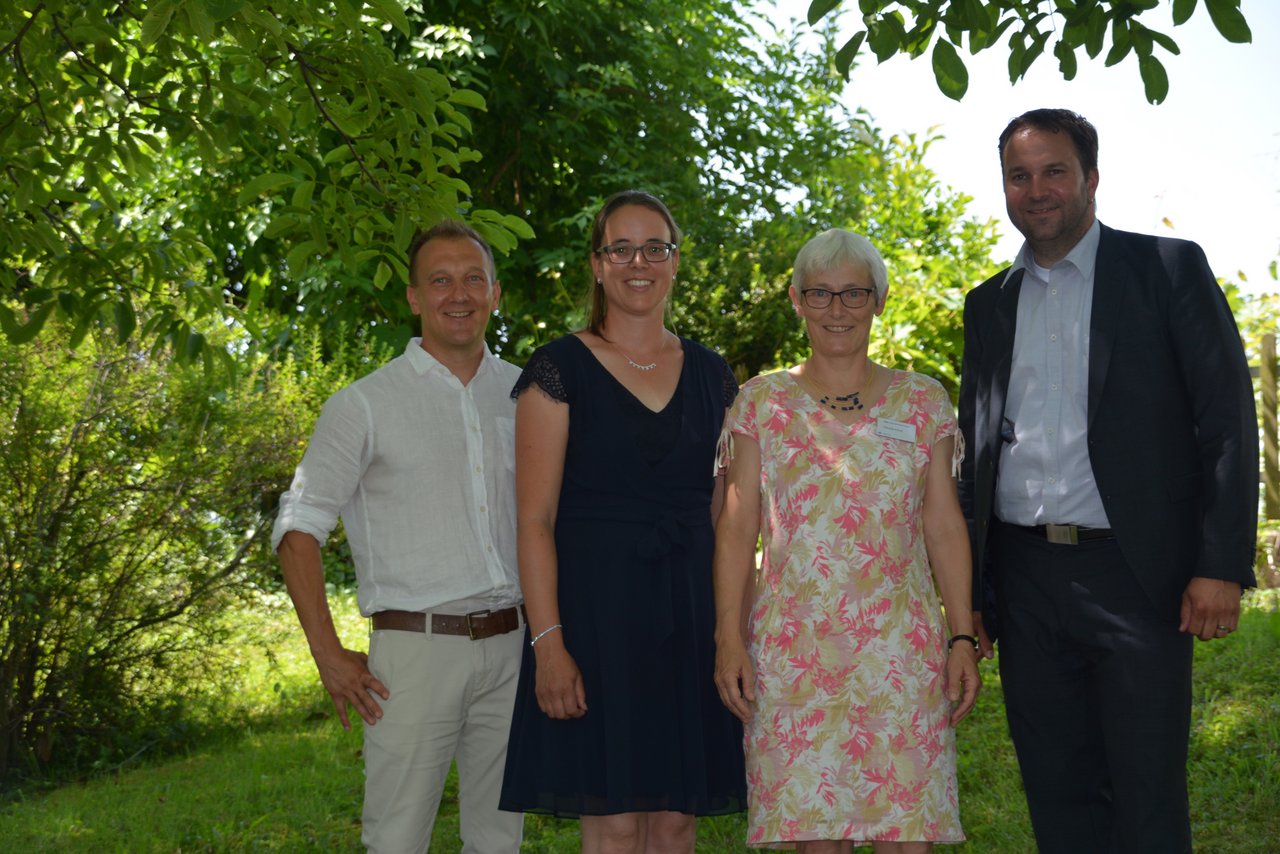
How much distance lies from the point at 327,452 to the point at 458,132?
6.52ft

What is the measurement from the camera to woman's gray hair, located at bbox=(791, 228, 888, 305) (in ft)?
10.3

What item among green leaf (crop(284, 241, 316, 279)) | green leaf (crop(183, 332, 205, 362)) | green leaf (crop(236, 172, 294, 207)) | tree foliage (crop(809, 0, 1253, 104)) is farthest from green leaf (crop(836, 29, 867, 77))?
green leaf (crop(183, 332, 205, 362))

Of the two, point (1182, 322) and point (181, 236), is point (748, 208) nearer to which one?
point (181, 236)

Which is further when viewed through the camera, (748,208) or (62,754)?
(748,208)

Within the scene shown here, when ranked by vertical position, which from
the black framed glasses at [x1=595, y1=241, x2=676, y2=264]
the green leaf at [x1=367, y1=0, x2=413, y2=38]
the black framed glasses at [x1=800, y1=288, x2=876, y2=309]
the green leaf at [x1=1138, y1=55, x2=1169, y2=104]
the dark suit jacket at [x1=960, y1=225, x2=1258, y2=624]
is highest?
the green leaf at [x1=367, y1=0, x2=413, y2=38]

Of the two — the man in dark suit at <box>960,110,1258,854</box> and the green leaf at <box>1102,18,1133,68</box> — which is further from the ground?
the green leaf at <box>1102,18,1133,68</box>

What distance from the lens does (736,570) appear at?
314 cm

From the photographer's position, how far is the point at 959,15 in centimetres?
360

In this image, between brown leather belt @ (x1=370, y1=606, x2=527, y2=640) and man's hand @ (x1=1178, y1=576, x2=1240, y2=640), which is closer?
man's hand @ (x1=1178, y1=576, x2=1240, y2=640)

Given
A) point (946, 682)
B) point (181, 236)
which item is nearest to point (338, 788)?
point (181, 236)

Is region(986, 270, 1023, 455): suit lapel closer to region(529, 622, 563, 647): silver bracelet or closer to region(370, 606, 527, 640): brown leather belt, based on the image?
region(529, 622, 563, 647): silver bracelet

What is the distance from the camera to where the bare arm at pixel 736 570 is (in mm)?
3092

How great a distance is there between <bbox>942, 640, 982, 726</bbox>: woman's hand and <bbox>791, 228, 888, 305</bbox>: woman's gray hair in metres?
0.91

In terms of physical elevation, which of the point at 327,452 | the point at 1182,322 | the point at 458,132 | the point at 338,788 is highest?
the point at 458,132
